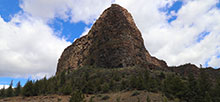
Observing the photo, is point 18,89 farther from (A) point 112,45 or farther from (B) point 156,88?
(B) point 156,88

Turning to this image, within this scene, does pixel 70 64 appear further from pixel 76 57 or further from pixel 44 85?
pixel 44 85

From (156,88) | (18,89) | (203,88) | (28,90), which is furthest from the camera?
(18,89)

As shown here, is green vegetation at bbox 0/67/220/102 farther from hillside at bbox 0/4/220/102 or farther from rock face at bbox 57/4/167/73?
rock face at bbox 57/4/167/73

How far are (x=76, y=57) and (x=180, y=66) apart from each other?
164 feet

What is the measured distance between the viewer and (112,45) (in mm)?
65500

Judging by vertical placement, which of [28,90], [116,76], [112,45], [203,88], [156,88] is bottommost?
[203,88]

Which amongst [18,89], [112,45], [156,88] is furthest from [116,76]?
[18,89]

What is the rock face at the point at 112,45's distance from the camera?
6265 cm

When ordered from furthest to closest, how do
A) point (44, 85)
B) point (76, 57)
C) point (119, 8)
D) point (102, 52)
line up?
point (76, 57)
point (119, 8)
point (102, 52)
point (44, 85)

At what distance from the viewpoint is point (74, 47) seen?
91.0 m

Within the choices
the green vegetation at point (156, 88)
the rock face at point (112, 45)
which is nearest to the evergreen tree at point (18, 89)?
the green vegetation at point (156, 88)

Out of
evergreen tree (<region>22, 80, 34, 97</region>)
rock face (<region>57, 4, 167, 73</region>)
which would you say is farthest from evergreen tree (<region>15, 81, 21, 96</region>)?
Result: rock face (<region>57, 4, 167, 73</region>)

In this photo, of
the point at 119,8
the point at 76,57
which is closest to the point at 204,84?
the point at 119,8

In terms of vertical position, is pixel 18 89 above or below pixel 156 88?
above
